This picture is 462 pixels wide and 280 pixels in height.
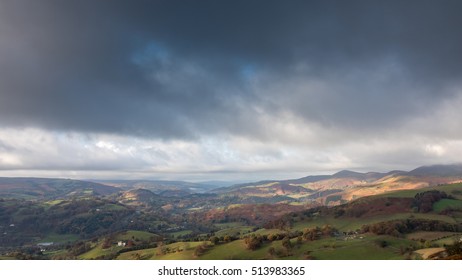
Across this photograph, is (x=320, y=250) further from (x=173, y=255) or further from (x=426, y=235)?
(x=173, y=255)

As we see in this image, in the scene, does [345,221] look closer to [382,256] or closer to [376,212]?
[376,212]

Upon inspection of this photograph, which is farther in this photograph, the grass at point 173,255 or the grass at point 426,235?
the grass at point 426,235

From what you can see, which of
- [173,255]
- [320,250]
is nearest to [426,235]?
[320,250]

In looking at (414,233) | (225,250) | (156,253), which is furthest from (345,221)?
(156,253)

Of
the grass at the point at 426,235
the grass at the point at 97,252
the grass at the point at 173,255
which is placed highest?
the grass at the point at 426,235

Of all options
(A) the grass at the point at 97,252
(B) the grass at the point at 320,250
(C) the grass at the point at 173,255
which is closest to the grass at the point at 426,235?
(B) the grass at the point at 320,250

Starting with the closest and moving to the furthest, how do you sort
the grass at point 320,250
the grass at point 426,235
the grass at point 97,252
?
the grass at point 320,250 < the grass at point 426,235 < the grass at point 97,252

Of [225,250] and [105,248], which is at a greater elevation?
[225,250]

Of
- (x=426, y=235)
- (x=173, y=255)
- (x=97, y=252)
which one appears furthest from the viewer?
(x=97, y=252)

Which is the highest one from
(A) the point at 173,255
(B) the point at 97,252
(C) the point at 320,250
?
(C) the point at 320,250

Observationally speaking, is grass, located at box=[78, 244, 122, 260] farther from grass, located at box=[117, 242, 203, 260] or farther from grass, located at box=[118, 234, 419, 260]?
grass, located at box=[118, 234, 419, 260]

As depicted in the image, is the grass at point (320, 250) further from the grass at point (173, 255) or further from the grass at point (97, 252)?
the grass at point (97, 252)
